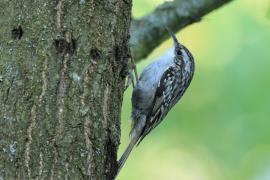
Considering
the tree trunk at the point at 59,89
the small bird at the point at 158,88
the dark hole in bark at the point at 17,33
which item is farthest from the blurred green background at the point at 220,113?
the dark hole in bark at the point at 17,33

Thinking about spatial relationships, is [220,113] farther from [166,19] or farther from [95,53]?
[95,53]

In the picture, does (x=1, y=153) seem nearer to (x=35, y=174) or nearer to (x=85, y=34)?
(x=35, y=174)

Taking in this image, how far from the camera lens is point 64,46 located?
9.25 feet

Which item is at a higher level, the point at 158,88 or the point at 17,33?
the point at 17,33

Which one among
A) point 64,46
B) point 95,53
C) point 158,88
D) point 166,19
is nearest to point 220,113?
point 158,88

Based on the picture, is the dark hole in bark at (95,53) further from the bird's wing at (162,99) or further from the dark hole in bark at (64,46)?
the bird's wing at (162,99)

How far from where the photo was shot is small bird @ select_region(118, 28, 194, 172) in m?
4.38

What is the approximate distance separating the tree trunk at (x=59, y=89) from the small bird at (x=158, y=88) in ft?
4.42

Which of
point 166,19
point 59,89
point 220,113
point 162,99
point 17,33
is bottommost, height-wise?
point 220,113

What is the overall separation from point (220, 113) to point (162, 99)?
1.33 meters

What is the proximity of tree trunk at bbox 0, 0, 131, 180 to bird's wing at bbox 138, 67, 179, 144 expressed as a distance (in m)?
1.39

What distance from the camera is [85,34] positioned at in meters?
2.89

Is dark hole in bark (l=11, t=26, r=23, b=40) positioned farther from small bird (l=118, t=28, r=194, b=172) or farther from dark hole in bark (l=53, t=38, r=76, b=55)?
small bird (l=118, t=28, r=194, b=172)

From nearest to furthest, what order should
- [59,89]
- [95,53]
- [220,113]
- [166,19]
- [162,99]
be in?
1. [59,89]
2. [95,53]
3. [166,19]
4. [162,99]
5. [220,113]
